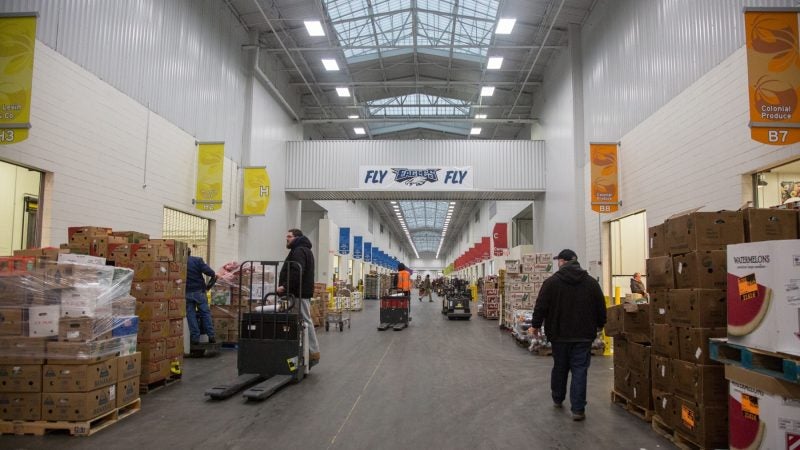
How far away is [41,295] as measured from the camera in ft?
15.8

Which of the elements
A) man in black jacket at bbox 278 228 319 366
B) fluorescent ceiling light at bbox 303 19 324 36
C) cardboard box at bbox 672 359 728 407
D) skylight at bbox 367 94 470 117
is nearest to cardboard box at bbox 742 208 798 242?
cardboard box at bbox 672 359 728 407

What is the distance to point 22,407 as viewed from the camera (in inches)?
183

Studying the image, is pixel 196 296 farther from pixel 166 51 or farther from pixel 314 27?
pixel 314 27

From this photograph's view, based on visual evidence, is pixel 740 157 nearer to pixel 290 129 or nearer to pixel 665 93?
pixel 665 93

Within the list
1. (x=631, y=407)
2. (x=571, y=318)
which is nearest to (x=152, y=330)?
(x=571, y=318)

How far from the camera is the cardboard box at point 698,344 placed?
164 inches

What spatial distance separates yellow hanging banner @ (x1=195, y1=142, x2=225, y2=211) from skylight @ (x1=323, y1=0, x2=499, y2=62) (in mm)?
4948

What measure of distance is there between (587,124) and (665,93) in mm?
4782

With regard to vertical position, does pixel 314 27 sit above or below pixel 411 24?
below

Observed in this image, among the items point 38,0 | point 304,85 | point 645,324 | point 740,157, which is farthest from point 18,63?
point 304,85

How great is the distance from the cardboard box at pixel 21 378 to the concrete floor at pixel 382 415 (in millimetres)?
439

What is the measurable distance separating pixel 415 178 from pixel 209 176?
829 cm

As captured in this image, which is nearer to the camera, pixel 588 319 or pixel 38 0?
pixel 588 319

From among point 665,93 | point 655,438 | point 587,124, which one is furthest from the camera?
point 587,124
